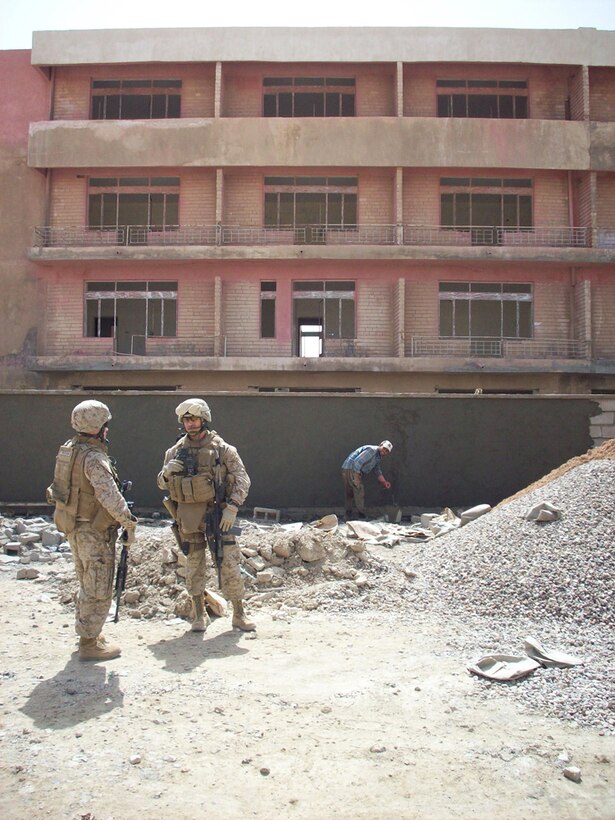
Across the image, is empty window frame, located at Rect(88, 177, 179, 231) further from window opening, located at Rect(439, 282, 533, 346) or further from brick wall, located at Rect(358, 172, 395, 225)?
window opening, located at Rect(439, 282, 533, 346)

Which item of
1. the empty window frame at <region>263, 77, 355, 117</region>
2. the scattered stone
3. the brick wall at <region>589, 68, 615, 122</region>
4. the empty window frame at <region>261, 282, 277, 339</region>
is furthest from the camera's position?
the empty window frame at <region>263, 77, 355, 117</region>

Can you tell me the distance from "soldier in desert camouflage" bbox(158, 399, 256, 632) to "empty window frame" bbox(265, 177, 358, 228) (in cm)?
1898

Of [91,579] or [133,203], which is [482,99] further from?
[91,579]

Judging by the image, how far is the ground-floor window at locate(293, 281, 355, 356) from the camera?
23.7 metres

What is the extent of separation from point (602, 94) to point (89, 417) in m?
25.3

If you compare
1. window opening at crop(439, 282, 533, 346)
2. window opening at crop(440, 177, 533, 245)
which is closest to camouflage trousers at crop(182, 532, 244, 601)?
window opening at crop(439, 282, 533, 346)

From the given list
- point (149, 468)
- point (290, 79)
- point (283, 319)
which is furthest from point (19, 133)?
point (149, 468)

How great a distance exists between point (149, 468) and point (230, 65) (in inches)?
674

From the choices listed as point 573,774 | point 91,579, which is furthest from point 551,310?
point 573,774

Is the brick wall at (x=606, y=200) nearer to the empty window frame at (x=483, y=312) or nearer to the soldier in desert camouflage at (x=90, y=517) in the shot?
the empty window frame at (x=483, y=312)

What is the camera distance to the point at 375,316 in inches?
926

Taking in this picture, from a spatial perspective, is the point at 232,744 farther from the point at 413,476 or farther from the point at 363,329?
the point at 363,329

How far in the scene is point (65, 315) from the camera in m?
23.7

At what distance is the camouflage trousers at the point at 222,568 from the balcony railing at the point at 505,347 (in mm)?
17923
